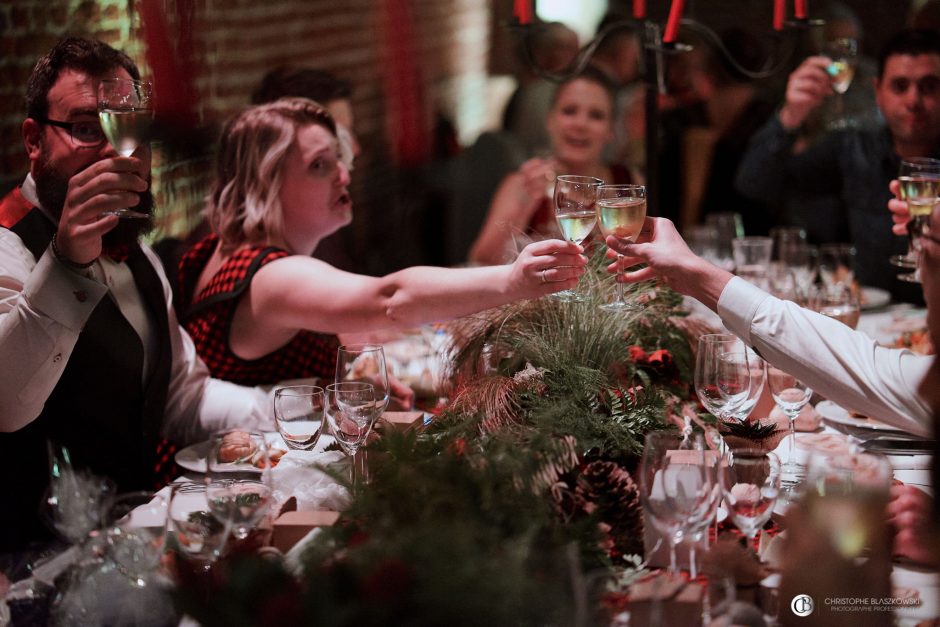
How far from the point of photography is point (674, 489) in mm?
1160

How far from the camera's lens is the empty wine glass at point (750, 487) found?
1195 millimetres

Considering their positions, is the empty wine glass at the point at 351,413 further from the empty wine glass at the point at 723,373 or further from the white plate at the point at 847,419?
the white plate at the point at 847,419

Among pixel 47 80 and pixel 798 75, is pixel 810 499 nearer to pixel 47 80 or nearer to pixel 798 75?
pixel 47 80

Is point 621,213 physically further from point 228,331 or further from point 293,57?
point 293,57

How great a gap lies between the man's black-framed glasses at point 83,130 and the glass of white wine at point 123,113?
6 centimetres

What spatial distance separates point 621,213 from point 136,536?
0.90 m

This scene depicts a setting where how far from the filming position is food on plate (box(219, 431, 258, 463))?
1.57m

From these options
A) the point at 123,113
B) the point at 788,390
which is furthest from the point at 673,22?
the point at 123,113

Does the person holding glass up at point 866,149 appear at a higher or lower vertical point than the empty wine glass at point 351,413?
higher

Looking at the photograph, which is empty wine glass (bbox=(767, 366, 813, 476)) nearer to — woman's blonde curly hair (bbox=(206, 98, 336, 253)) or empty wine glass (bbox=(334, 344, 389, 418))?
empty wine glass (bbox=(334, 344, 389, 418))

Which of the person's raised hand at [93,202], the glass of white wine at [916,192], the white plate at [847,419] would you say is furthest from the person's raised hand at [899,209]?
the person's raised hand at [93,202]

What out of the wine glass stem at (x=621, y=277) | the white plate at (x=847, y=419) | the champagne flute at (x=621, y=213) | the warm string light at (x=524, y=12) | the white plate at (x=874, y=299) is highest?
the warm string light at (x=524, y=12)

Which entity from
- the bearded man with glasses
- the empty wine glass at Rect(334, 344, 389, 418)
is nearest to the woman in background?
the bearded man with glasses

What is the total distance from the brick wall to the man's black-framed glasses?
1.58ft
